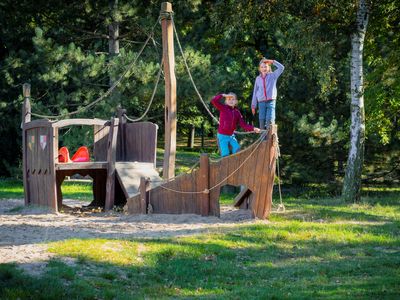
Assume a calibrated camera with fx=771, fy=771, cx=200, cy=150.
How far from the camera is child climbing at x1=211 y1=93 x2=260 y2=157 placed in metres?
13.1

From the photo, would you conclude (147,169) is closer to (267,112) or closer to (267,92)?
(267,112)

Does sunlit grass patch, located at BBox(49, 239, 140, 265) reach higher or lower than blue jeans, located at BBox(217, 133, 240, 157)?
lower

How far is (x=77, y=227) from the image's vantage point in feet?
38.3

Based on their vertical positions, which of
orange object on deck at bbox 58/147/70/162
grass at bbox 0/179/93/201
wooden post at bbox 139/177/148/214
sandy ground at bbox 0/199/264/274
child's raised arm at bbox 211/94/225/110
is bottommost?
grass at bbox 0/179/93/201

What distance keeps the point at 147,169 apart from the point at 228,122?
2.57m

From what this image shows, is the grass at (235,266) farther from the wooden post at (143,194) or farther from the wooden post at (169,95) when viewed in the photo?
the wooden post at (169,95)

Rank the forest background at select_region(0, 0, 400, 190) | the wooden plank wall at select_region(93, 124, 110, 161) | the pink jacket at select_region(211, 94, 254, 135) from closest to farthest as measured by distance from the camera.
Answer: the pink jacket at select_region(211, 94, 254, 135)
the wooden plank wall at select_region(93, 124, 110, 161)
the forest background at select_region(0, 0, 400, 190)

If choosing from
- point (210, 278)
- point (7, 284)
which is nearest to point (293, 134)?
point (210, 278)

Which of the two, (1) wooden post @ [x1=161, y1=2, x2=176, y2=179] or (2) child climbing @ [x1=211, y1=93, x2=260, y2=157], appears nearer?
(2) child climbing @ [x1=211, y1=93, x2=260, y2=157]

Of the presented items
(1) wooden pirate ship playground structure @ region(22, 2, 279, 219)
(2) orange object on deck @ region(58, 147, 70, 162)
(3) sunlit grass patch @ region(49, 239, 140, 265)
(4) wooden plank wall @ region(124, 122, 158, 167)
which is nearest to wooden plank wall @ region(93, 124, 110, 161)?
(1) wooden pirate ship playground structure @ region(22, 2, 279, 219)

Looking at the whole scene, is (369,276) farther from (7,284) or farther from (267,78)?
(267,78)

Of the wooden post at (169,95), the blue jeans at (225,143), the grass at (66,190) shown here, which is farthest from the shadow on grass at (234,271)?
the grass at (66,190)

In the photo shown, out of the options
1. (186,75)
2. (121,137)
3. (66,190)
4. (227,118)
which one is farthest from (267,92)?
(66,190)

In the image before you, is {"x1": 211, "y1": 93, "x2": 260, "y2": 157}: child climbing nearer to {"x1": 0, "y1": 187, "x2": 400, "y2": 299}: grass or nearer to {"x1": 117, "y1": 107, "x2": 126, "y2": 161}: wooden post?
{"x1": 0, "y1": 187, "x2": 400, "y2": 299}: grass
